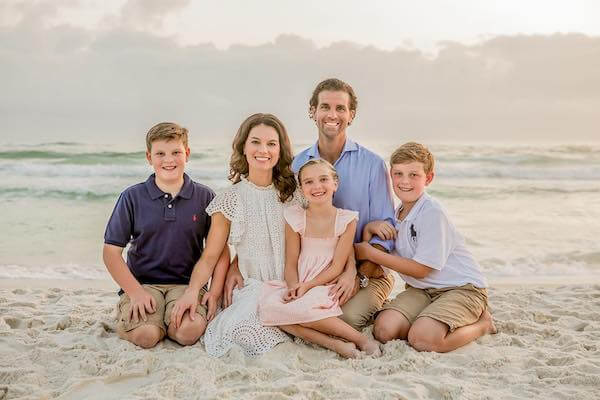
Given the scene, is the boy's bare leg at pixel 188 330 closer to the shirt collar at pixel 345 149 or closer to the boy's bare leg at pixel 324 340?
the boy's bare leg at pixel 324 340

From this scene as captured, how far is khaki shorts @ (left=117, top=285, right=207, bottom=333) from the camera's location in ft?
11.5

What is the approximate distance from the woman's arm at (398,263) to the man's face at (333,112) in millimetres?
809

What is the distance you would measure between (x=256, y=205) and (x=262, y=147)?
361 millimetres

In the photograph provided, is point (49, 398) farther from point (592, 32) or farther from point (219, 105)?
point (592, 32)

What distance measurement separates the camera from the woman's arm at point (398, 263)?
356cm

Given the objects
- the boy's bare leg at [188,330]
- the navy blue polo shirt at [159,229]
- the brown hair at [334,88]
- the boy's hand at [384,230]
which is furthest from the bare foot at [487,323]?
the navy blue polo shirt at [159,229]

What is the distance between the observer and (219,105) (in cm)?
1903

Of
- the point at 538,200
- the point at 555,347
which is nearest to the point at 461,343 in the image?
the point at 555,347

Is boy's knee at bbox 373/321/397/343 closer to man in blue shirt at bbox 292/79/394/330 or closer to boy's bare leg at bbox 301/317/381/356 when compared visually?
boy's bare leg at bbox 301/317/381/356

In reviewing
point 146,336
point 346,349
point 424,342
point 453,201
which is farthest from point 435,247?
point 453,201

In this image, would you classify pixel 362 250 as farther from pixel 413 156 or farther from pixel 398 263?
pixel 413 156

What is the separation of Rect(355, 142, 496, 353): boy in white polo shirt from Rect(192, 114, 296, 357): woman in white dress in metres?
0.53

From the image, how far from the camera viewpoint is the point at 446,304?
3.55 meters

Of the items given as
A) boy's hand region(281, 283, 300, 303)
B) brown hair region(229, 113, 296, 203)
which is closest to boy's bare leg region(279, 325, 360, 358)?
boy's hand region(281, 283, 300, 303)
